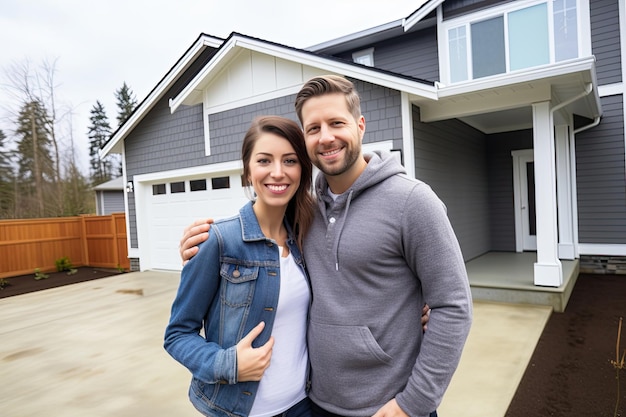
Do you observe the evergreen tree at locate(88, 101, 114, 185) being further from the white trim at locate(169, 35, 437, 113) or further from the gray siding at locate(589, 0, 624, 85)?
the gray siding at locate(589, 0, 624, 85)

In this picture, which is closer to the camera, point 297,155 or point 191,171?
point 297,155

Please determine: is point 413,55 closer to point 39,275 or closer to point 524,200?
point 524,200

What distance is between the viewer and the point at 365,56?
981cm

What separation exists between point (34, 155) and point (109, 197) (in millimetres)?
4513

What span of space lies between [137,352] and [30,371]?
91 cm

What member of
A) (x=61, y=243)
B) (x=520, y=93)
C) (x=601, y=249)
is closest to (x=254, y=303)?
(x=520, y=93)

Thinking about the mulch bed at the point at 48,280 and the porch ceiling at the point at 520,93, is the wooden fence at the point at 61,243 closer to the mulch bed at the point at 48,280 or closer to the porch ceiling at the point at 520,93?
the mulch bed at the point at 48,280

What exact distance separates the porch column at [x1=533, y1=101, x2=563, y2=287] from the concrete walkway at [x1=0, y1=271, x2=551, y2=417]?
19.8 inches

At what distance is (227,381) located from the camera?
1.15 metres

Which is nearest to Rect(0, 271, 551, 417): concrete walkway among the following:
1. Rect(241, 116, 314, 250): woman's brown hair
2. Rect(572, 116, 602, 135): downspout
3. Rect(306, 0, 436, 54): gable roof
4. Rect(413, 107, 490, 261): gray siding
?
Rect(241, 116, 314, 250): woman's brown hair

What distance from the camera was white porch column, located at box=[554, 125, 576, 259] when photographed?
22.4 ft

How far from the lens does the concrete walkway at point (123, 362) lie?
289 centimetres

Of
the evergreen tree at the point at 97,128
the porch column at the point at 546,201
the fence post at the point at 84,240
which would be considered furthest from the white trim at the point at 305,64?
the evergreen tree at the point at 97,128

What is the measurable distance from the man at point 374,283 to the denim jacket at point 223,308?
10 cm
